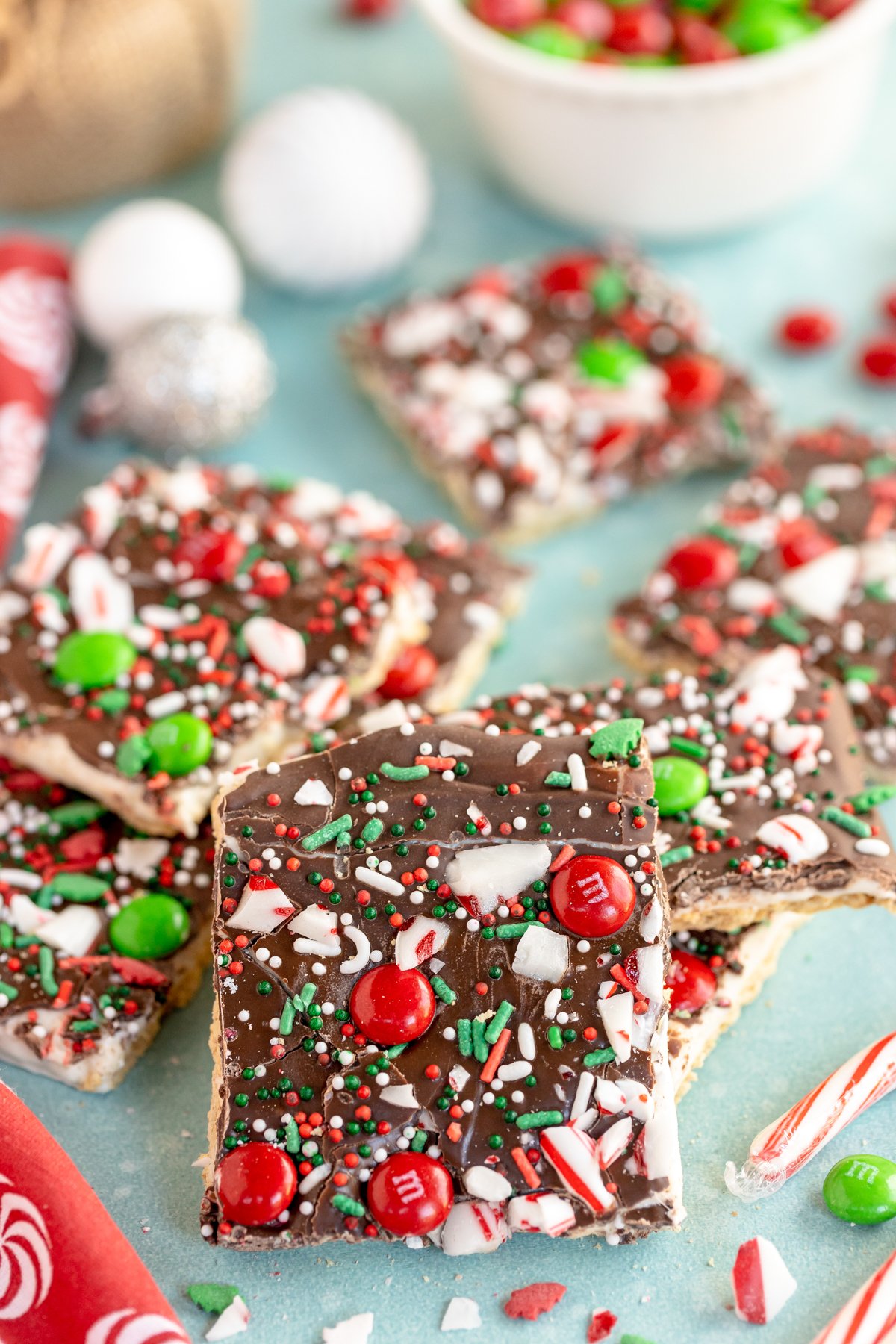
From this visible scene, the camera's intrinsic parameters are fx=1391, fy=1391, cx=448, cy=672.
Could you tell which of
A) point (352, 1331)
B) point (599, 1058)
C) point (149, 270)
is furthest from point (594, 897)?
point (149, 270)

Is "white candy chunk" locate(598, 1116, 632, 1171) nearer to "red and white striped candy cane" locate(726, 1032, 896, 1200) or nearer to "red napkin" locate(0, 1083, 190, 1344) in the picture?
"red and white striped candy cane" locate(726, 1032, 896, 1200)

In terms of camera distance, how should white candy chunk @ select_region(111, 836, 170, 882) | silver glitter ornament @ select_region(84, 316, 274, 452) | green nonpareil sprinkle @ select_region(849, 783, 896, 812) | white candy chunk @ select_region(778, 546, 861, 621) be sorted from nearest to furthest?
green nonpareil sprinkle @ select_region(849, 783, 896, 812), white candy chunk @ select_region(111, 836, 170, 882), white candy chunk @ select_region(778, 546, 861, 621), silver glitter ornament @ select_region(84, 316, 274, 452)

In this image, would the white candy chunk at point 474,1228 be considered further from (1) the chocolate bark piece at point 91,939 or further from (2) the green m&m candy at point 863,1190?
(1) the chocolate bark piece at point 91,939

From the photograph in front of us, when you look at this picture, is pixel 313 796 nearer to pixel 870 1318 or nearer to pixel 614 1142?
pixel 614 1142

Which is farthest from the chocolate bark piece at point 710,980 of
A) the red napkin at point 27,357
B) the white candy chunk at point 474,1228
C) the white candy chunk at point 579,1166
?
the red napkin at point 27,357

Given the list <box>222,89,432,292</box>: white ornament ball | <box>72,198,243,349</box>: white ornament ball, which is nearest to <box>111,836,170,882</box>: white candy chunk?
<box>72,198,243,349</box>: white ornament ball

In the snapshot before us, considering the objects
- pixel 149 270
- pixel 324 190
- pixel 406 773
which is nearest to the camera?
pixel 406 773
